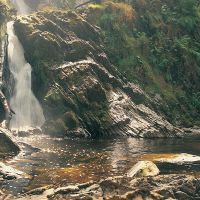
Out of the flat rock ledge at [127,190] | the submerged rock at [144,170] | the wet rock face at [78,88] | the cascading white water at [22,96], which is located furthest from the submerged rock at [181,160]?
the cascading white water at [22,96]

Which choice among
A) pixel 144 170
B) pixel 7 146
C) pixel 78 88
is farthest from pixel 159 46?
pixel 144 170

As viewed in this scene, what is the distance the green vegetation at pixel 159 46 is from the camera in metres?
64.8

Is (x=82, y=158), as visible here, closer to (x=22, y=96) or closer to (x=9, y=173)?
(x=9, y=173)

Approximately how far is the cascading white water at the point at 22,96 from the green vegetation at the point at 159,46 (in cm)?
1500

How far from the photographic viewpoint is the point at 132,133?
5172 centimetres

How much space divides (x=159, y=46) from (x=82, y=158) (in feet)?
130

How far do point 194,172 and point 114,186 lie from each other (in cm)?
851

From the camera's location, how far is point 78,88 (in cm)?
5425

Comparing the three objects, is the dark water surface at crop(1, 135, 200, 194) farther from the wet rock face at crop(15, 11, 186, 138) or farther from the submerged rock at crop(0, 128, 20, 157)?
the wet rock face at crop(15, 11, 186, 138)

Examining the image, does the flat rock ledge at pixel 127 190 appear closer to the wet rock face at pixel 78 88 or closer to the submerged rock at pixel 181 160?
the submerged rock at pixel 181 160

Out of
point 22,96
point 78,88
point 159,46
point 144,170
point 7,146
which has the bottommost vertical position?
point 144,170

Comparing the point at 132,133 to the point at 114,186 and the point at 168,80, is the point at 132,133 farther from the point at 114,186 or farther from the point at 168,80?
the point at 114,186

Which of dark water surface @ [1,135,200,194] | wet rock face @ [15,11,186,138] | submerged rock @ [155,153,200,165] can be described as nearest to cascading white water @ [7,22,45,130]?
wet rock face @ [15,11,186,138]

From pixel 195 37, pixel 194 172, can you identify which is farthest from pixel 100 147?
pixel 195 37
